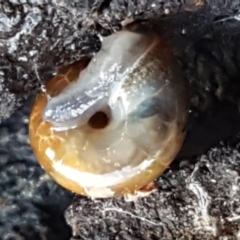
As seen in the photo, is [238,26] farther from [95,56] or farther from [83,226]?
[83,226]

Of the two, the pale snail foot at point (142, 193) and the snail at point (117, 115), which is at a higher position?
the snail at point (117, 115)

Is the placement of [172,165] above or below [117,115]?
below

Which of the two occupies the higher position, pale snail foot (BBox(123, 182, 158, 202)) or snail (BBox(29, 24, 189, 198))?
snail (BBox(29, 24, 189, 198))
